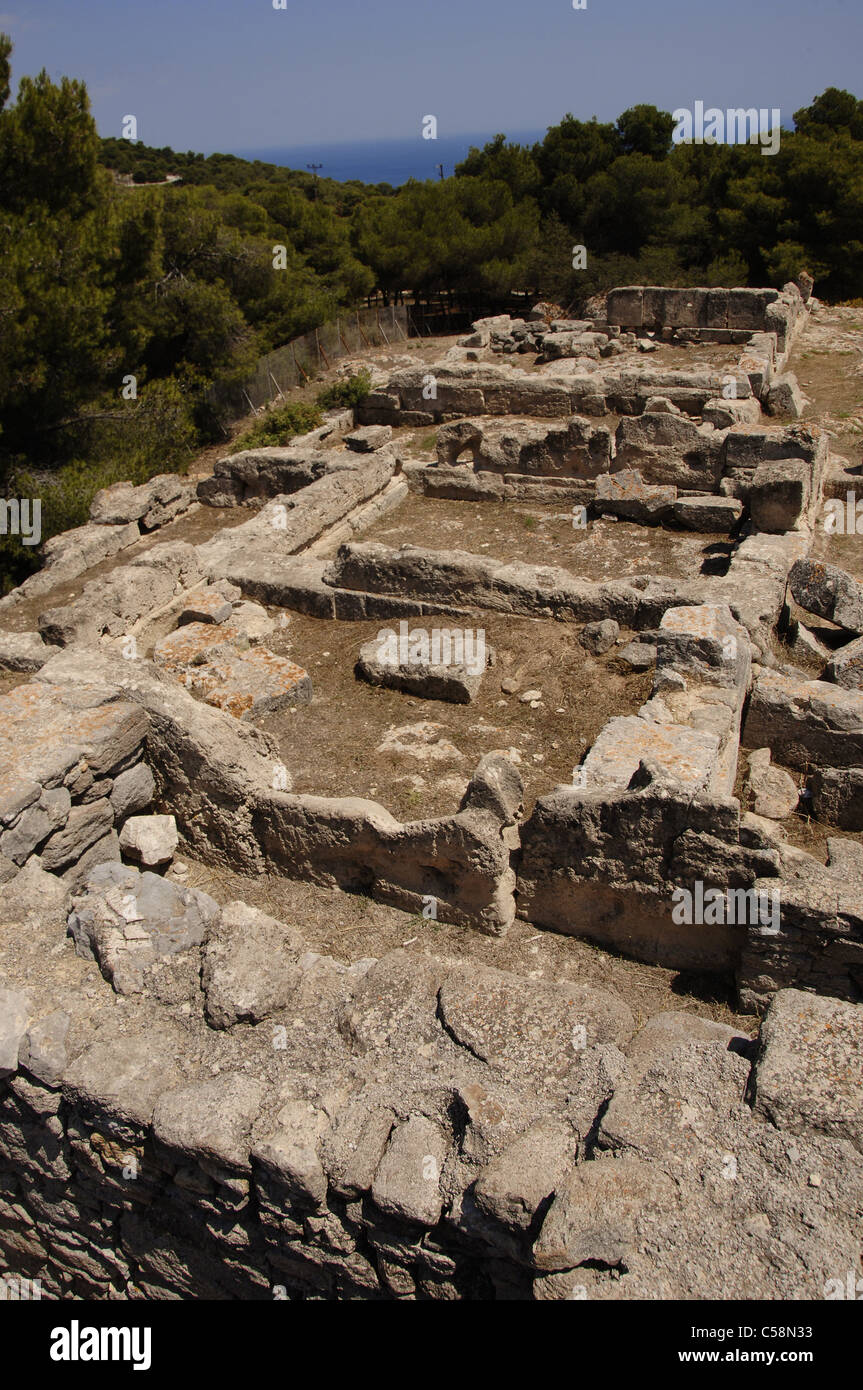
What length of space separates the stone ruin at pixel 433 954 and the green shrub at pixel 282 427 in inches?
254

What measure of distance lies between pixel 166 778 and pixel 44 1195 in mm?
2709

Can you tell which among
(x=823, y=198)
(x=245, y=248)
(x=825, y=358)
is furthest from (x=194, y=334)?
(x=823, y=198)

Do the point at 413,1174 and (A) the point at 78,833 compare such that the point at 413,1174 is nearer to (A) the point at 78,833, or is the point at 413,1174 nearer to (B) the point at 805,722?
(A) the point at 78,833

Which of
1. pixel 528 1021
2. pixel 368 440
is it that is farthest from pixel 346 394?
pixel 528 1021

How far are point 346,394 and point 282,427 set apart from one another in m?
1.42

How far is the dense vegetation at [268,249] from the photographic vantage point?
1444cm

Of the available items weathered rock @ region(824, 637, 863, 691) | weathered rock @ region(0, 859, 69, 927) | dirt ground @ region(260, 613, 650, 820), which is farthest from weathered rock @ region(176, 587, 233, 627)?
weathered rock @ region(824, 637, 863, 691)

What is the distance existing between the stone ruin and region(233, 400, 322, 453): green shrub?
254 inches

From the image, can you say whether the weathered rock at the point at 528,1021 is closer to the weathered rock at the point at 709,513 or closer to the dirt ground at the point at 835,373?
the weathered rock at the point at 709,513

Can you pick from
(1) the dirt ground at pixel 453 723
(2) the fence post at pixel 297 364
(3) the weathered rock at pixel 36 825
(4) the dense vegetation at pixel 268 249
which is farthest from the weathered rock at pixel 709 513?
(2) the fence post at pixel 297 364

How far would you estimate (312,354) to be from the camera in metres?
20.8

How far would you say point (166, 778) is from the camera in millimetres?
6648

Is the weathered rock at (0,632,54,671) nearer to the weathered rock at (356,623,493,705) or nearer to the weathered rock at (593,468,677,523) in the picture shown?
the weathered rock at (356,623,493,705)
